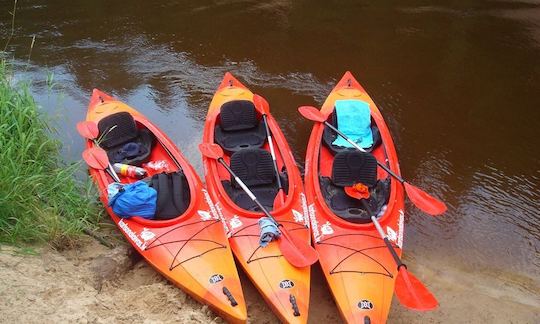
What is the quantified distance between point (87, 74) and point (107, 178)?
3.60 meters

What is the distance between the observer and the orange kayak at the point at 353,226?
12.0ft

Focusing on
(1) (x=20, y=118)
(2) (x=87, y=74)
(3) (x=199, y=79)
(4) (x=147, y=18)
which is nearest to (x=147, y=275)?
(1) (x=20, y=118)

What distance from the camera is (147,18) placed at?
9.52 meters

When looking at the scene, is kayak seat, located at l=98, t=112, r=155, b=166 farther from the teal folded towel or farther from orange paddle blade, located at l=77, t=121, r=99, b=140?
the teal folded towel

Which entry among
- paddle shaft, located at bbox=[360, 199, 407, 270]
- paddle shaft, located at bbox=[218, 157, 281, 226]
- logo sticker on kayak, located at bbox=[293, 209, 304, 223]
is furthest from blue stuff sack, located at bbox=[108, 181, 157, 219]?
paddle shaft, located at bbox=[360, 199, 407, 270]

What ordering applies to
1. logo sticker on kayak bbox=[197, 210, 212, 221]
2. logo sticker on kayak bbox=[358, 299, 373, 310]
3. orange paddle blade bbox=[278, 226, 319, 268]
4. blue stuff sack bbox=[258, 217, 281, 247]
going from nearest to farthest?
1. logo sticker on kayak bbox=[358, 299, 373, 310]
2. orange paddle blade bbox=[278, 226, 319, 268]
3. blue stuff sack bbox=[258, 217, 281, 247]
4. logo sticker on kayak bbox=[197, 210, 212, 221]

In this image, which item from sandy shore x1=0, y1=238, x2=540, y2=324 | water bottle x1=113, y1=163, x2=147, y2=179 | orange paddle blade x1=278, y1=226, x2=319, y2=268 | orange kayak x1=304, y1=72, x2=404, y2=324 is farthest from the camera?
water bottle x1=113, y1=163, x2=147, y2=179

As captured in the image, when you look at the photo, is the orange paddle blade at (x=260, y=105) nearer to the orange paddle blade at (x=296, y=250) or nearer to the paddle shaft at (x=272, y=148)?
the paddle shaft at (x=272, y=148)

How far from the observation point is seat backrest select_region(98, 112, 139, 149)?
5145 millimetres

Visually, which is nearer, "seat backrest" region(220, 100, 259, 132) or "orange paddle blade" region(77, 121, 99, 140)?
"orange paddle blade" region(77, 121, 99, 140)

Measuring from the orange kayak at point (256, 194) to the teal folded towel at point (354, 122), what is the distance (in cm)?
71

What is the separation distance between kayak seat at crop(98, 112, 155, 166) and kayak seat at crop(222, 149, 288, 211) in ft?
3.37

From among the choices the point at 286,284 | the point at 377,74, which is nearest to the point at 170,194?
the point at 286,284

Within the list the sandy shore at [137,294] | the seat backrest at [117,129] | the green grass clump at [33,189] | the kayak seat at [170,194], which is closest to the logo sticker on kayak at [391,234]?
the sandy shore at [137,294]
